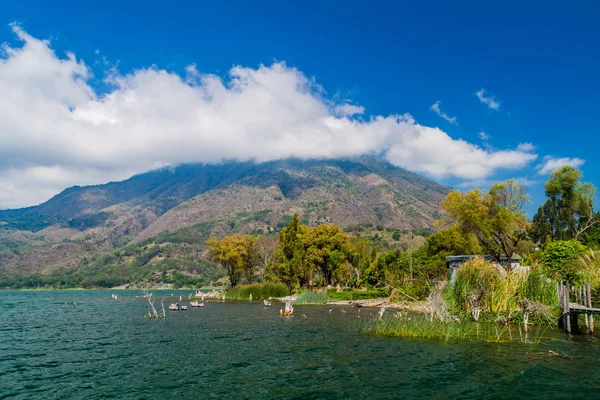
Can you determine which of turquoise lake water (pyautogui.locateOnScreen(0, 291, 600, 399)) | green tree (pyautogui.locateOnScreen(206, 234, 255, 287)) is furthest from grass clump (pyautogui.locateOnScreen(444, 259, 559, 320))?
green tree (pyautogui.locateOnScreen(206, 234, 255, 287))

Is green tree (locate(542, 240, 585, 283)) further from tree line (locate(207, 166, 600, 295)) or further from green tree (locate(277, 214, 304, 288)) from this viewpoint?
green tree (locate(277, 214, 304, 288))

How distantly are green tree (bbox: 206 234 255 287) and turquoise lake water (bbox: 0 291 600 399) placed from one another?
55.4 meters

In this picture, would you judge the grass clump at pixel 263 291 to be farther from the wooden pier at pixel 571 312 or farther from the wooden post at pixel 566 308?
the wooden post at pixel 566 308

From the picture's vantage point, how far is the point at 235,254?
8200 cm

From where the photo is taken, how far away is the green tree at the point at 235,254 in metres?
83.4

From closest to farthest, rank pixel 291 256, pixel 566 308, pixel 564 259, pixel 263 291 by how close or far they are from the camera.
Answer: pixel 566 308 → pixel 564 259 → pixel 263 291 → pixel 291 256

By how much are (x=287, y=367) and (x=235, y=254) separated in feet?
217

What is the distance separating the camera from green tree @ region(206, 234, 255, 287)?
83375mm

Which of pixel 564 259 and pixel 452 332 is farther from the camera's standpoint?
pixel 564 259

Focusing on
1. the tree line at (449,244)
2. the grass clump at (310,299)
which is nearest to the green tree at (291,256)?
the tree line at (449,244)

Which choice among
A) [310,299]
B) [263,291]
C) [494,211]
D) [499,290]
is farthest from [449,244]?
[499,290]

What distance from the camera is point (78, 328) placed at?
3256 cm

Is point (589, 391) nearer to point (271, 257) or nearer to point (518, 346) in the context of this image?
point (518, 346)

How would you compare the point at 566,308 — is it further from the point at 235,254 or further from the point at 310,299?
the point at 235,254
